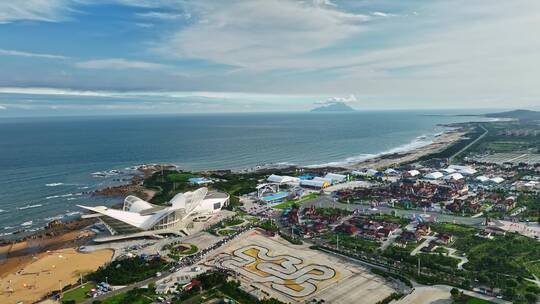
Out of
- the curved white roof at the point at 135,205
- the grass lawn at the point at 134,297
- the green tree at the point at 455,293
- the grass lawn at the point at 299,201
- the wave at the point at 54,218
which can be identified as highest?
the curved white roof at the point at 135,205

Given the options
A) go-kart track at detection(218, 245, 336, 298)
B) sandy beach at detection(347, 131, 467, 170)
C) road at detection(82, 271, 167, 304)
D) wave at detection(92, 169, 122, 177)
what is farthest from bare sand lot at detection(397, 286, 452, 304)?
wave at detection(92, 169, 122, 177)

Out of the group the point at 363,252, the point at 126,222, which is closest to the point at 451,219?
the point at 363,252

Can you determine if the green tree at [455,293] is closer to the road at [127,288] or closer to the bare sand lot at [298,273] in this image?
the bare sand lot at [298,273]

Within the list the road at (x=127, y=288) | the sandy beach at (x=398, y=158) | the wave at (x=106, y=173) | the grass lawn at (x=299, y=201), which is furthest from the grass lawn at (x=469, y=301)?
the wave at (x=106, y=173)

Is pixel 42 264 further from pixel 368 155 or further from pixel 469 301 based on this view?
pixel 368 155

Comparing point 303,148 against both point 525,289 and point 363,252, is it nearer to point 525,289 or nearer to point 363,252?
point 363,252
